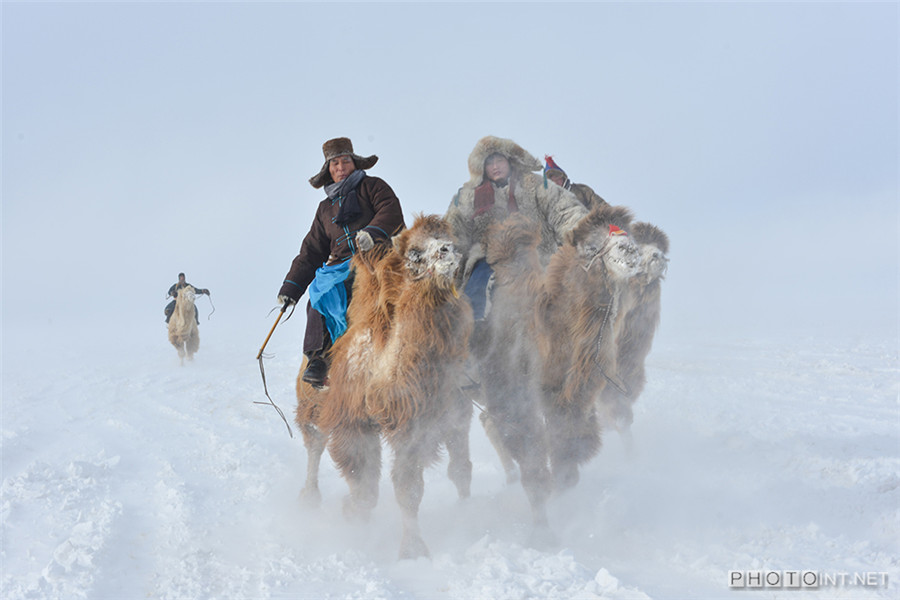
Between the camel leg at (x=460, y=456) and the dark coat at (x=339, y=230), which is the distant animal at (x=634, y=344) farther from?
the dark coat at (x=339, y=230)

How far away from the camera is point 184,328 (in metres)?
16.2

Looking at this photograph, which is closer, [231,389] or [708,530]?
[708,530]

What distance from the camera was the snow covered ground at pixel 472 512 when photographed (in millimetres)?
3619

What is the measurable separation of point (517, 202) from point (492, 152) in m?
0.48

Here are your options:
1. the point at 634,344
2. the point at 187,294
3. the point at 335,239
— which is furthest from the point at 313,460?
the point at 187,294

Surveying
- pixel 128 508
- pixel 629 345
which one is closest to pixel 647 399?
pixel 629 345

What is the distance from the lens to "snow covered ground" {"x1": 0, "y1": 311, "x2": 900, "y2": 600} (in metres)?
3.62

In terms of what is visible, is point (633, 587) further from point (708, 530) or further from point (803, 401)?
point (803, 401)

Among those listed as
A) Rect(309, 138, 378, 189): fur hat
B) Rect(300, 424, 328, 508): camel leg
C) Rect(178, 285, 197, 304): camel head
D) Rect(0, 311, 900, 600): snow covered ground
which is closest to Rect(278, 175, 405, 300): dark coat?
Rect(309, 138, 378, 189): fur hat

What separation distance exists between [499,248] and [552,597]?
8.22 feet

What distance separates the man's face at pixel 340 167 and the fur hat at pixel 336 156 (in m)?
0.03

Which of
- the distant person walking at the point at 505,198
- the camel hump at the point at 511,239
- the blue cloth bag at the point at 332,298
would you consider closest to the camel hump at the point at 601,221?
the camel hump at the point at 511,239

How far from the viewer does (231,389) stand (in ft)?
35.3

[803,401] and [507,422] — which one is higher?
[803,401]
